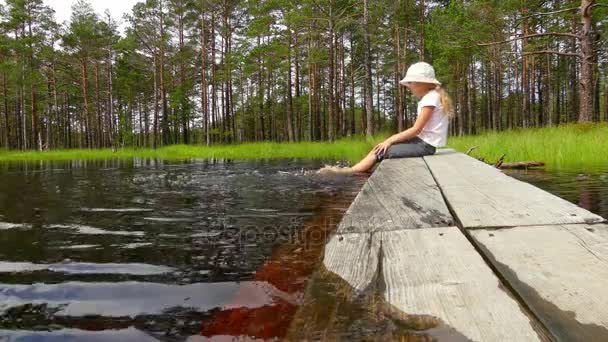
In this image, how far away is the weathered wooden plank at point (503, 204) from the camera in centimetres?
163

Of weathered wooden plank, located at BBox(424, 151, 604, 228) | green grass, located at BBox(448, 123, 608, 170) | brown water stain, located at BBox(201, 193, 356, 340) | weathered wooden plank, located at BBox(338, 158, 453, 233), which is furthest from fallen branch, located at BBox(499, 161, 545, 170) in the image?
brown water stain, located at BBox(201, 193, 356, 340)

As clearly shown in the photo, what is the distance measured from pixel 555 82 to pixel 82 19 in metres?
35.6

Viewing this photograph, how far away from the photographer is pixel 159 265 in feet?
7.42

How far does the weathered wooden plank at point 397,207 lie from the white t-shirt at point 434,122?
2.37m

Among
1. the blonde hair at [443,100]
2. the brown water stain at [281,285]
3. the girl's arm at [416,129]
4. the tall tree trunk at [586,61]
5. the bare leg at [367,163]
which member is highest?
the tall tree trunk at [586,61]

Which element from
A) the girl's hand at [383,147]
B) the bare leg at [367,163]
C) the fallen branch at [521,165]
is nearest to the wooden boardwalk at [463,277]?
the girl's hand at [383,147]

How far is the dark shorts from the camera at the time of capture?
5324 mm

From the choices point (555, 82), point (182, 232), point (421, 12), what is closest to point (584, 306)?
point (182, 232)

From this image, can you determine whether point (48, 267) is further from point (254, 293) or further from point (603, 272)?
point (603, 272)

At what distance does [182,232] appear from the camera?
306 centimetres

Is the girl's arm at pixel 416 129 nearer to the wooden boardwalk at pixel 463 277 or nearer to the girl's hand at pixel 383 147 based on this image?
the girl's hand at pixel 383 147

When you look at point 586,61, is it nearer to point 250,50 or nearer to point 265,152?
point 265,152

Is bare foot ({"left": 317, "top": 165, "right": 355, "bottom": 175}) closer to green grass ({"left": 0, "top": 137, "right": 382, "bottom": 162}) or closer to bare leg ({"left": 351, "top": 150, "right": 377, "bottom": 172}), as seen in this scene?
bare leg ({"left": 351, "top": 150, "right": 377, "bottom": 172})

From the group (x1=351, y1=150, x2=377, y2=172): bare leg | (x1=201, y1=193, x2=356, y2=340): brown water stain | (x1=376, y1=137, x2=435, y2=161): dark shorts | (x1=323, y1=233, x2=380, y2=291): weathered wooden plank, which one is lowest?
(x1=201, y1=193, x2=356, y2=340): brown water stain
